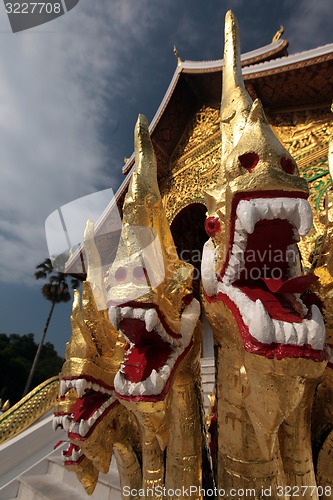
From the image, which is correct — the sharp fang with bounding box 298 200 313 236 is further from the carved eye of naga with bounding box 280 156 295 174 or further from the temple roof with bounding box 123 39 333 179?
the temple roof with bounding box 123 39 333 179

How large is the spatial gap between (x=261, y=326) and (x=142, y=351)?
49cm

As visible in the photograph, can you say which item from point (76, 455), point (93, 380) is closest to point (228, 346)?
point (93, 380)

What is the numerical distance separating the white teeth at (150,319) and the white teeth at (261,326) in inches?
13.3

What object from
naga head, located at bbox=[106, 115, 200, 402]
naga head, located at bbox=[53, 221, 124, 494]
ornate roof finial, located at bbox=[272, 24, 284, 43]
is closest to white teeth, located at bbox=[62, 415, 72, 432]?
naga head, located at bbox=[53, 221, 124, 494]

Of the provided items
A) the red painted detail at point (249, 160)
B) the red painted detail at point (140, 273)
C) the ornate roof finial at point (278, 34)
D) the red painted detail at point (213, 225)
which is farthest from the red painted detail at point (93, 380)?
the ornate roof finial at point (278, 34)

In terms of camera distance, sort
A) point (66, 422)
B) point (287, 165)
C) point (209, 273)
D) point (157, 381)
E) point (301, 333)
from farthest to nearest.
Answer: point (66, 422) < point (209, 273) < point (157, 381) < point (287, 165) < point (301, 333)

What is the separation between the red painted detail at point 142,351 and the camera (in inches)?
41.3

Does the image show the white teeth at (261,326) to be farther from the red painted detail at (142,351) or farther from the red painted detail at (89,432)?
the red painted detail at (89,432)

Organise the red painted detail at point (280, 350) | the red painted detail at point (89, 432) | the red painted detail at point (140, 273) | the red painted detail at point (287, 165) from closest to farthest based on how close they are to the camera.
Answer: the red painted detail at point (280, 350)
the red painted detail at point (287, 165)
the red painted detail at point (140, 273)
the red painted detail at point (89, 432)

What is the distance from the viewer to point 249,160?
2.92ft

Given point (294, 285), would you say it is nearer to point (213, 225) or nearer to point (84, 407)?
point (213, 225)

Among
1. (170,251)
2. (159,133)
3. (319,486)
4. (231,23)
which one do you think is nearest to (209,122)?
(159,133)

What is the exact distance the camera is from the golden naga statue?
84cm

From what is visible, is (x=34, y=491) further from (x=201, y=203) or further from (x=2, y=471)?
(x=201, y=203)
